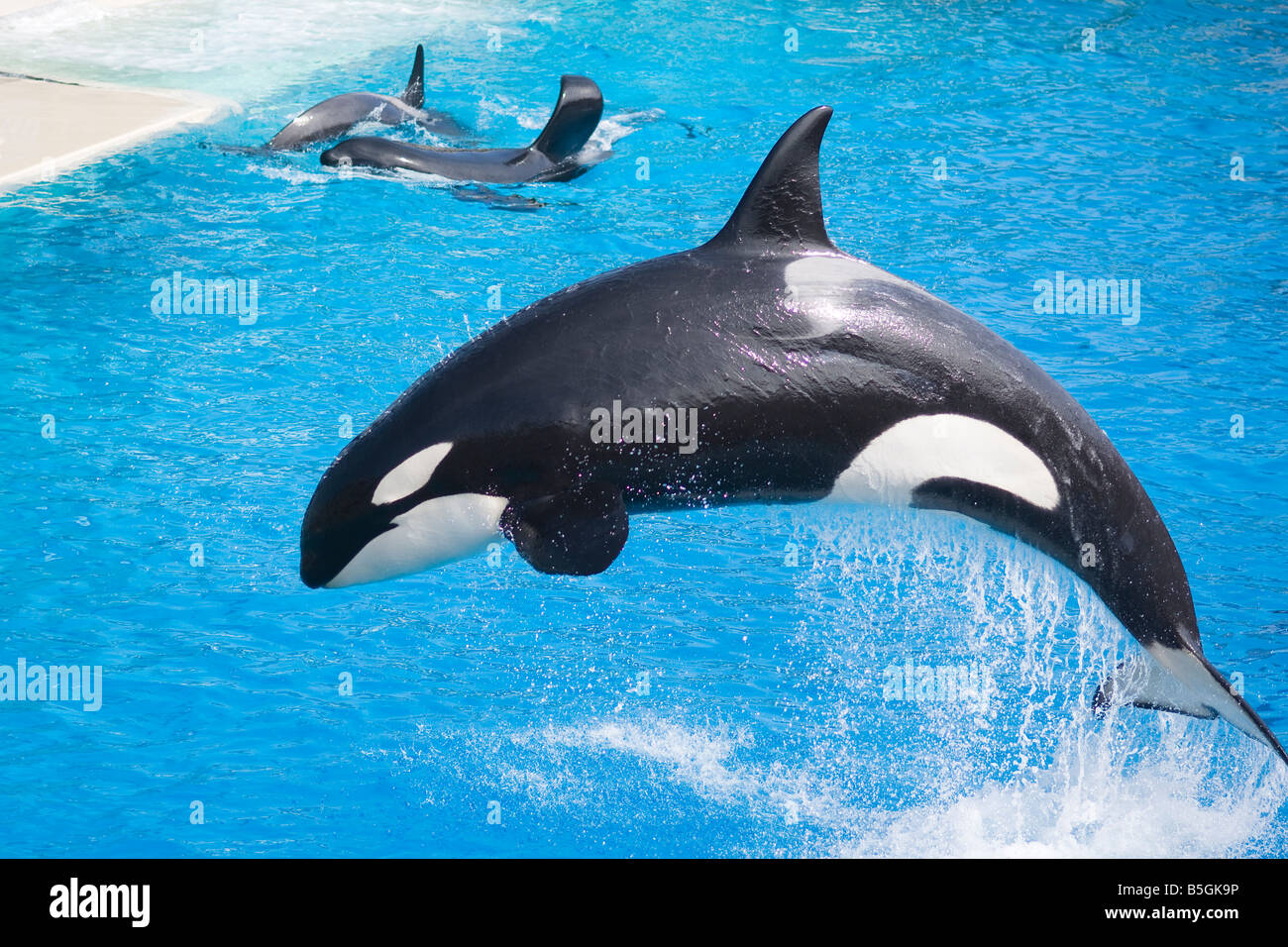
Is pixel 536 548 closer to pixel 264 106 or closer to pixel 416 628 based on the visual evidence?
pixel 416 628

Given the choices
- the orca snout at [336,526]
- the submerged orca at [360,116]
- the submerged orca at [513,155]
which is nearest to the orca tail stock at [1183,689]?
the orca snout at [336,526]

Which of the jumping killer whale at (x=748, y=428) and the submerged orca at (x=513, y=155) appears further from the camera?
the submerged orca at (x=513, y=155)

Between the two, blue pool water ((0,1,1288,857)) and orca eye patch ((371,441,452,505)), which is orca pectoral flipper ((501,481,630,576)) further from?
blue pool water ((0,1,1288,857))

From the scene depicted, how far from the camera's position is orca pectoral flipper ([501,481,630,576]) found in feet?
16.1

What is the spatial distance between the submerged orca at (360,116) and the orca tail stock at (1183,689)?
11.5 meters

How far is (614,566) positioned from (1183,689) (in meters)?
3.63

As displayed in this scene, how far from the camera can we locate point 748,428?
16.5ft

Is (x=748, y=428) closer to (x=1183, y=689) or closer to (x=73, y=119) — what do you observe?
(x=1183, y=689)

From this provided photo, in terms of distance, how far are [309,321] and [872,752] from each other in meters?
6.36

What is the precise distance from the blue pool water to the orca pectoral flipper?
39.6 inches

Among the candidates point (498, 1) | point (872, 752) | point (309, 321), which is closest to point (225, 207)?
point (309, 321)

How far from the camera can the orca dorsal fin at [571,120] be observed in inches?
555

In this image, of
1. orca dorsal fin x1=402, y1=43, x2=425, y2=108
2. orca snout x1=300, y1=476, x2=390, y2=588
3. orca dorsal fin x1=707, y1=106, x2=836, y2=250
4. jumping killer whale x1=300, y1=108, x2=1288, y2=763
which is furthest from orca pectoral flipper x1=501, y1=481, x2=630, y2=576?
orca dorsal fin x1=402, y1=43, x2=425, y2=108

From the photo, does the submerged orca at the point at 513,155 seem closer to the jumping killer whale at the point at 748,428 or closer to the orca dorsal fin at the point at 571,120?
the orca dorsal fin at the point at 571,120
